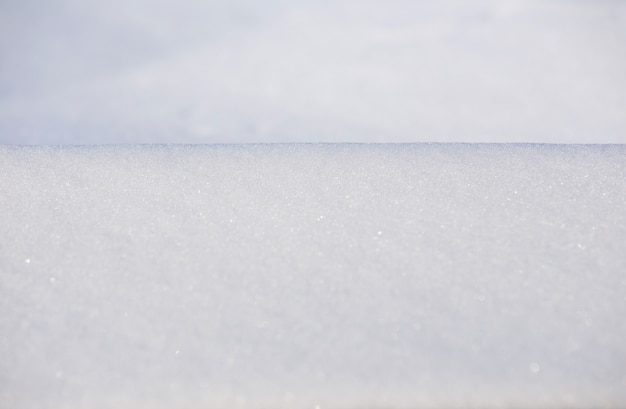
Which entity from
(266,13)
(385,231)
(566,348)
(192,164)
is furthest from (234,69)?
(566,348)

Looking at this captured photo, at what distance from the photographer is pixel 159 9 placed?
4.99ft

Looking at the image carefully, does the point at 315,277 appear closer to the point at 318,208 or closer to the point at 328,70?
the point at 318,208

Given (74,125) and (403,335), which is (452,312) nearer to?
(403,335)

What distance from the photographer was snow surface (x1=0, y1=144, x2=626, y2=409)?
27.9 inches

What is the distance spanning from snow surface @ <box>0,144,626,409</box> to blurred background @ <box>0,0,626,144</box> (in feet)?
0.32

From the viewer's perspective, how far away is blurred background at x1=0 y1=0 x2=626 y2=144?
1.30 metres

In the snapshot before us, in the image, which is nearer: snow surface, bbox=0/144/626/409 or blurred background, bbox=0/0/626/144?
snow surface, bbox=0/144/626/409

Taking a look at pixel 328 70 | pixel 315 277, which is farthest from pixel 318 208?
pixel 328 70

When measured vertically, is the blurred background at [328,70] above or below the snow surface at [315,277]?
above

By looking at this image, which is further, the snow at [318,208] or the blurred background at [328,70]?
the blurred background at [328,70]

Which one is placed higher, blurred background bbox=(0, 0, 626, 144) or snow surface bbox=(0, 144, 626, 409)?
blurred background bbox=(0, 0, 626, 144)

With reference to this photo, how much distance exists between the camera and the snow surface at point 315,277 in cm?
71

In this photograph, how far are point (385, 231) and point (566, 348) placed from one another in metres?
0.31

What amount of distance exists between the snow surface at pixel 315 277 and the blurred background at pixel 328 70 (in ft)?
0.32
